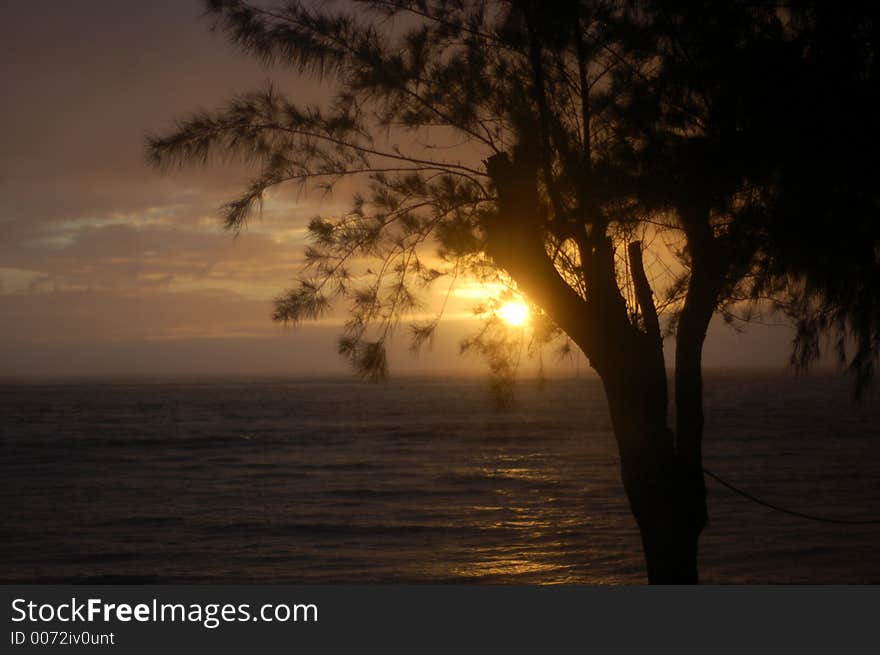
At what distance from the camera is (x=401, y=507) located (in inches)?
698

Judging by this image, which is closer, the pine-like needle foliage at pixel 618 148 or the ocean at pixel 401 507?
the pine-like needle foliage at pixel 618 148

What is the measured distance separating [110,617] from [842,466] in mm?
23397

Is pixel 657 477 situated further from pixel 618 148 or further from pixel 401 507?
pixel 401 507

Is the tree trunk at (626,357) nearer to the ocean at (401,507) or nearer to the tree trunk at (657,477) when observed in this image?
the tree trunk at (657,477)

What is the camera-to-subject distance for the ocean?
11.9 metres

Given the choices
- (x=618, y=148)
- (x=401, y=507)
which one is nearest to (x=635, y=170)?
(x=618, y=148)

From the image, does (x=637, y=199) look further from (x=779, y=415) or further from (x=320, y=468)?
(x=779, y=415)

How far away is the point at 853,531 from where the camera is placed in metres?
13.6

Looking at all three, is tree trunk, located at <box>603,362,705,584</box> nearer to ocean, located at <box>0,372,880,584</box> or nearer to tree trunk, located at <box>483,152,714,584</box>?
tree trunk, located at <box>483,152,714,584</box>

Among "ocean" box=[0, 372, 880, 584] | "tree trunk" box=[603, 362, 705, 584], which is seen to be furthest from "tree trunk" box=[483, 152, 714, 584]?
"ocean" box=[0, 372, 880, 584]

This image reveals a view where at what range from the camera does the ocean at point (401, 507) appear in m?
11.9

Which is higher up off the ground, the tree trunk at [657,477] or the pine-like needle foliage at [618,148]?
the pine-like needle foliage at [618,148]

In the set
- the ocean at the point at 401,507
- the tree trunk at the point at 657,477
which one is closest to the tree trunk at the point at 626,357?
the tree trunk at the point at 657,477

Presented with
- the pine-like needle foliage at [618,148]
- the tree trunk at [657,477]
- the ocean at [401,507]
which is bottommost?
the ocean at [401,507]
